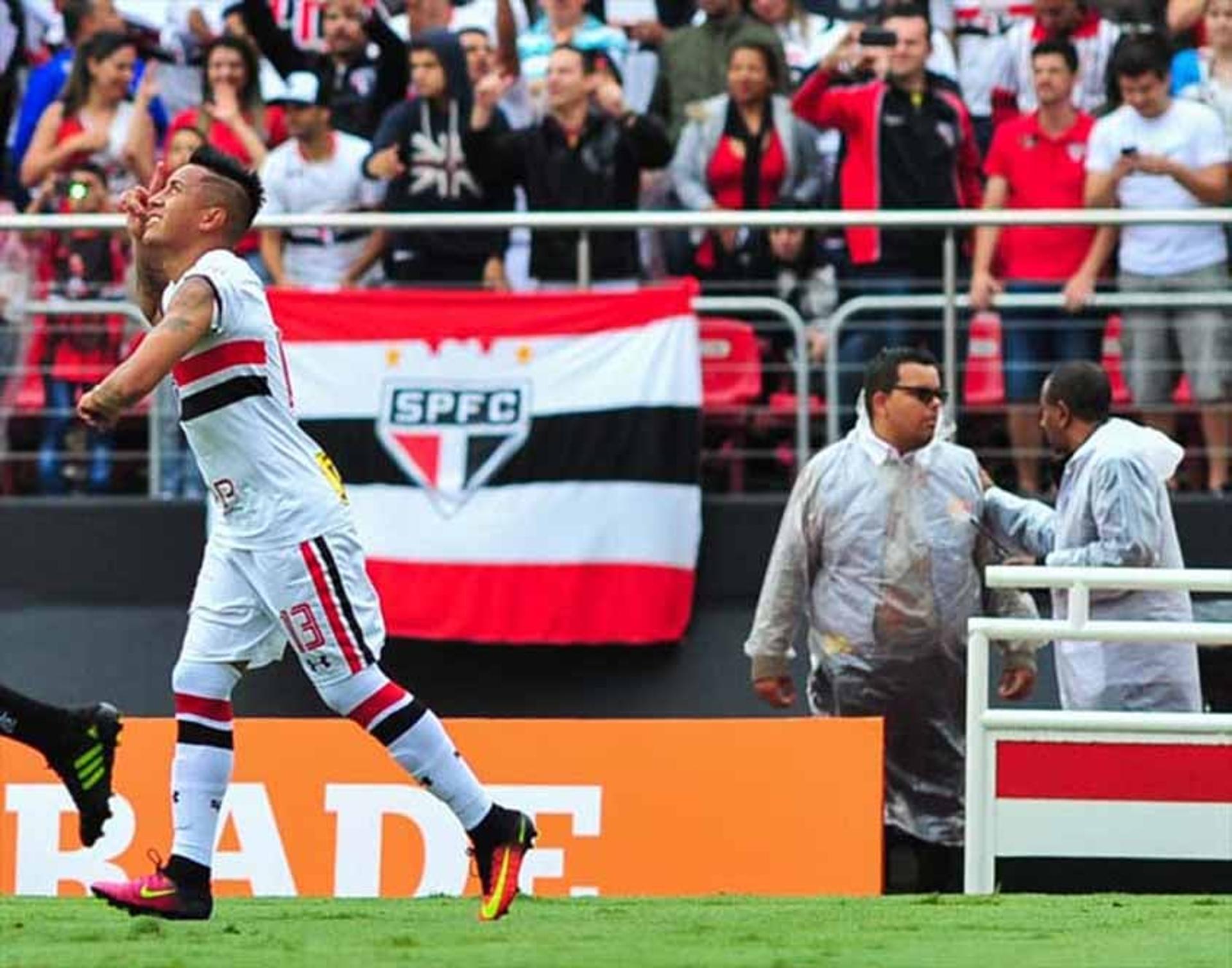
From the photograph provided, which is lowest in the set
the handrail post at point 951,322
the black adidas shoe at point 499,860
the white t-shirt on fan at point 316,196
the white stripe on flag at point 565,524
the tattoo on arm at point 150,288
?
the black adidas shoe at point 499,860

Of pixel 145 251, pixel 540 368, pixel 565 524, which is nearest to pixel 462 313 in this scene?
pixel 540 368

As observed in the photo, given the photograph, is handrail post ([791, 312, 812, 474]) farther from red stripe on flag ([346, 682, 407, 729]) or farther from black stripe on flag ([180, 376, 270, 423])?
black stripe on flag ([180, 376, 270, 423])

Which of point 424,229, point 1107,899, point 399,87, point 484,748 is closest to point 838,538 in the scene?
point 484,748

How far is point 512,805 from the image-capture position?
11.4 m

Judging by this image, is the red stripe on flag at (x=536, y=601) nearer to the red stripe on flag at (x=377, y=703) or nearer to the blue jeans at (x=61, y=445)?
the blue jeans at (x=61, y=445)

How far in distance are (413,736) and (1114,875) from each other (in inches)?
130

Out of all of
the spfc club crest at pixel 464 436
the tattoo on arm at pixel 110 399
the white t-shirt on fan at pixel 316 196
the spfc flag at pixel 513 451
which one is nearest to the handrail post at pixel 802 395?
the spfc flag at pixel 513 451

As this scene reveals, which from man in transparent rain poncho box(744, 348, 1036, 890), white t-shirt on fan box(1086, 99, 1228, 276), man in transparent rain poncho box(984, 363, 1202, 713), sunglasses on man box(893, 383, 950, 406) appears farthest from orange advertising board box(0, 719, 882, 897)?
white t-shirt on fan box(1086, 99, 1228, 276)

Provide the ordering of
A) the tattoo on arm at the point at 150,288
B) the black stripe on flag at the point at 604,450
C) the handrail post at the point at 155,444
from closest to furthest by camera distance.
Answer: the tattoo on arm at the point at 150,288
the black stripe on flag at the point at 604,450
the handrail post at the point at 155,444

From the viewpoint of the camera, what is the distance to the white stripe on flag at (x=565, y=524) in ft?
44.5

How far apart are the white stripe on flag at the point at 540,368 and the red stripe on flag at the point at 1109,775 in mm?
3420

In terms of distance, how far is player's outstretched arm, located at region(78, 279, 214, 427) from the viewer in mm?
7613

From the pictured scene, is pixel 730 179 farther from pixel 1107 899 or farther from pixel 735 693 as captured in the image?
pixel 1107 899

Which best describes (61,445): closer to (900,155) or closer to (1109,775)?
(900,155)
